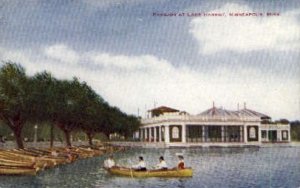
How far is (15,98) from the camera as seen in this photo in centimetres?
2102

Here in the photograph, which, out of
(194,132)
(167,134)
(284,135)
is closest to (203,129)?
(194,132)

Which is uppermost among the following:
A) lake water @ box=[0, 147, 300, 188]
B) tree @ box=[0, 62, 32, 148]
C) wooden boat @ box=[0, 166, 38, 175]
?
tree @ box=[0, 62, 32, 148]

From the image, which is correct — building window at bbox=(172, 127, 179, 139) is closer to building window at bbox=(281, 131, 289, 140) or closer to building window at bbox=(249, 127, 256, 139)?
building window at bbox=(249, 127, 256, 139)

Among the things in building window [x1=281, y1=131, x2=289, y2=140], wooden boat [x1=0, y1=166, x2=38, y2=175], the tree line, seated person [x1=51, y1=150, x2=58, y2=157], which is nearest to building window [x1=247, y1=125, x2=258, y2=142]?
building window [x1=281, y1=131, x2=289, y2=140]

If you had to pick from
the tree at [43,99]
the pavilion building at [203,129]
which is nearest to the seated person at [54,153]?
the tree at [43,99]

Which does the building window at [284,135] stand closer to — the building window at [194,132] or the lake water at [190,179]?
the building window at [194,132]

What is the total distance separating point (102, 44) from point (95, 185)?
154 inches

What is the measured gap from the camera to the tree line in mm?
19859

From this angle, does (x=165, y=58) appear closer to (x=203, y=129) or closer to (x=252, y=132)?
(x=203, y=129)

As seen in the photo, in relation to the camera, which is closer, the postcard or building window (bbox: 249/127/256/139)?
the postcard

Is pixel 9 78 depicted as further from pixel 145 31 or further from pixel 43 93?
pixel 145 31

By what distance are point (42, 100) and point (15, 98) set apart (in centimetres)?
213

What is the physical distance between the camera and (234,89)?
50.1 ft

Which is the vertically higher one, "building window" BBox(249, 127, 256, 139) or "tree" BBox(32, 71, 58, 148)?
"tree" BBox(32, 71, 58, 148)
